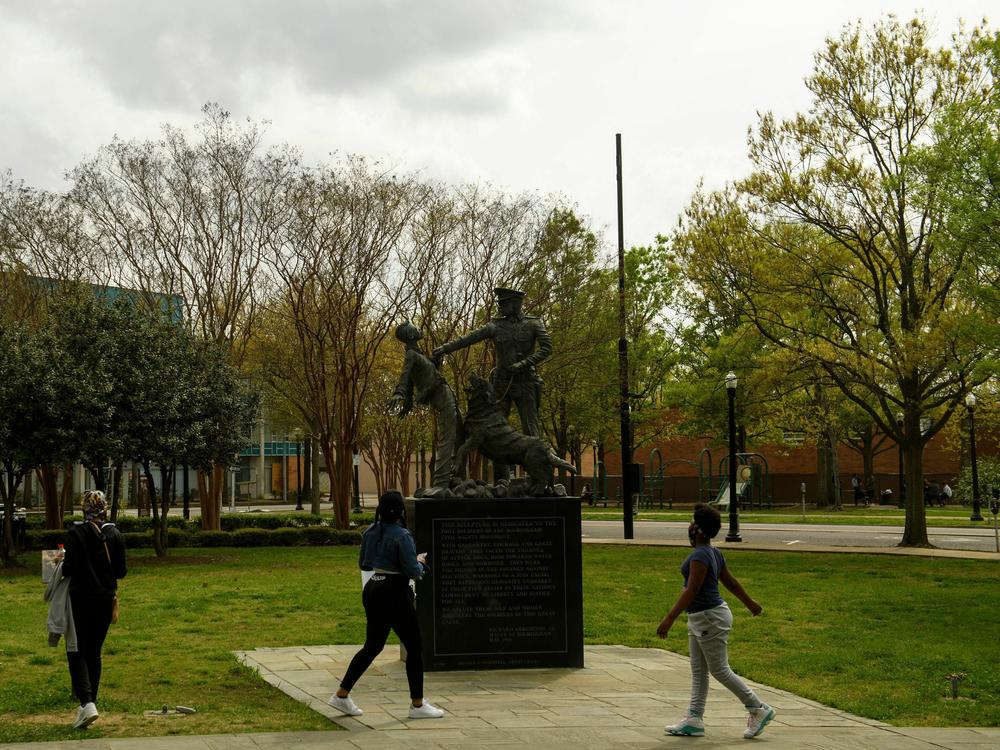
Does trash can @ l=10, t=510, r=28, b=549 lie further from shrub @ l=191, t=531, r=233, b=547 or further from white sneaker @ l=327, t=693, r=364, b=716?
white sneaker @ l=327, t=693, r=364, b=716

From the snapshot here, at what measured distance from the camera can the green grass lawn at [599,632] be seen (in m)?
9.37

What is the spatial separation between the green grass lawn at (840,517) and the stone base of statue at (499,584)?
26.6m

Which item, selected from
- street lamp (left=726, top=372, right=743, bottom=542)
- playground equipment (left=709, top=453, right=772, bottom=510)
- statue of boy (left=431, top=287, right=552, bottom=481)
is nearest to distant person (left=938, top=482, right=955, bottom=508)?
playground equipment (left=709, top=453, right=772, bottom=510)

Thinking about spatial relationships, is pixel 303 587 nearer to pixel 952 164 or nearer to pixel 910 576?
pixel 910 576

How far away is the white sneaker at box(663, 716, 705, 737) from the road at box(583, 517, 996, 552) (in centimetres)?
2033

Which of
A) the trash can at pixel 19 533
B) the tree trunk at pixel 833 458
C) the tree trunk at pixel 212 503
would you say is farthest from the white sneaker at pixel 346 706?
the tree trunk at pixel 833 458

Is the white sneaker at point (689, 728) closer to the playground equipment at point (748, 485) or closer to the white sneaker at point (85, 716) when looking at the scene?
the white sneaker at point (85, 716)

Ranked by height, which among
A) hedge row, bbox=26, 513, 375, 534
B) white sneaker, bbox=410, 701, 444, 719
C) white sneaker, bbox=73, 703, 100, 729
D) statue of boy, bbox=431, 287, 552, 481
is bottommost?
white sneaker, bbox=410, 701, 444, 719

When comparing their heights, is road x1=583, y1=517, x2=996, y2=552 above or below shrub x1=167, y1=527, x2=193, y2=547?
below

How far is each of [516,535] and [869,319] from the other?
17.8 m

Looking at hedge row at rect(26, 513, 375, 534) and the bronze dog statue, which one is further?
hedge row at rect(26, 513, 375, 534)

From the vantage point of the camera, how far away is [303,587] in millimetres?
18875

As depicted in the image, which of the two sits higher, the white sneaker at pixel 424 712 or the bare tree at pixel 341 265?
the bare tree at pixel 341 265

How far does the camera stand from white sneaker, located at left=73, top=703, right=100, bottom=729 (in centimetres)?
837
